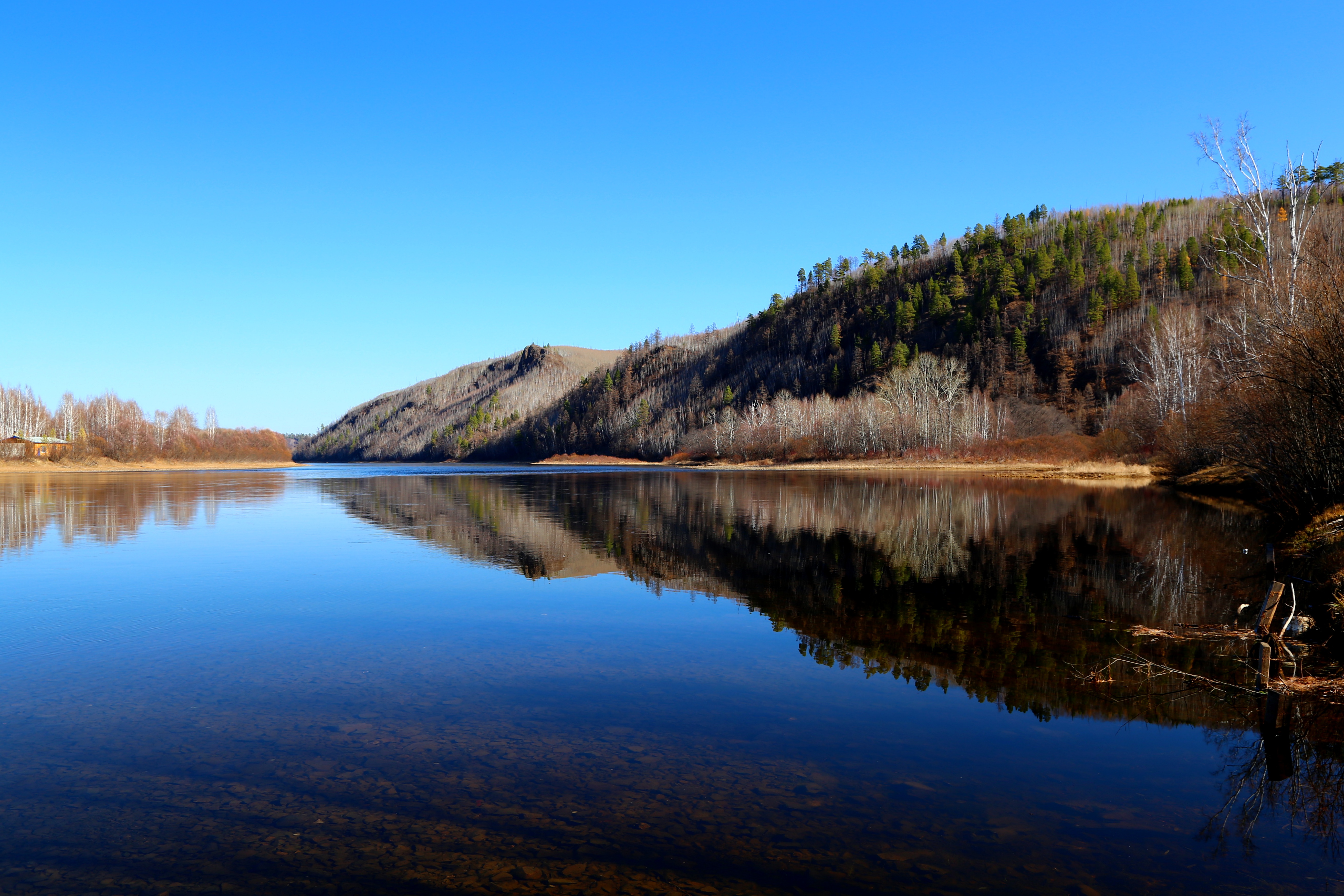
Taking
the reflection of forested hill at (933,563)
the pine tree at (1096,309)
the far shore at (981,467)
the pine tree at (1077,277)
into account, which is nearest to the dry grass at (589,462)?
the far shore at (981,467)

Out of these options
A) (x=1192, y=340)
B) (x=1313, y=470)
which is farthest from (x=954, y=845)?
(x=1192, y=340)

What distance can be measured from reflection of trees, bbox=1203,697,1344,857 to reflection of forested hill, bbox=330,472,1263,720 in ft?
2.53

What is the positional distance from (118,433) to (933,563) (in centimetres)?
13185

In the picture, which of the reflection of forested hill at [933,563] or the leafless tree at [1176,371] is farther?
the leafless tree at [1176,371]

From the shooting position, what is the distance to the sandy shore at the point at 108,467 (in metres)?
95.2

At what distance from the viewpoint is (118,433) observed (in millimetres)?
114375

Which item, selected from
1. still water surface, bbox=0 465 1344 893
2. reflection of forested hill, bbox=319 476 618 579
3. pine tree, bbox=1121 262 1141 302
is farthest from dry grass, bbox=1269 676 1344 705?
pine tree, bbox=1121 262 1141 302

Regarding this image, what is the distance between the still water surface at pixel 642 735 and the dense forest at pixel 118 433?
11478 centimetres

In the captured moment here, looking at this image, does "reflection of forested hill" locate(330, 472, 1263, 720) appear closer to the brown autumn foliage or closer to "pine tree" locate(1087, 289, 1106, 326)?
the brown autumn foliage

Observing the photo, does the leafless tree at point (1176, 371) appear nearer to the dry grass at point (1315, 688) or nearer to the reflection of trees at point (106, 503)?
the dry grass at point (1315, 688)

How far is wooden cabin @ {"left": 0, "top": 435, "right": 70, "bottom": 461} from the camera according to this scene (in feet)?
327

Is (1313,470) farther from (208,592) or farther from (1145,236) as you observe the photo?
(1145,236)

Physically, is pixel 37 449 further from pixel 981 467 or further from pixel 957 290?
pixel 957 290

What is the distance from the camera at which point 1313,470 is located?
18.3m
